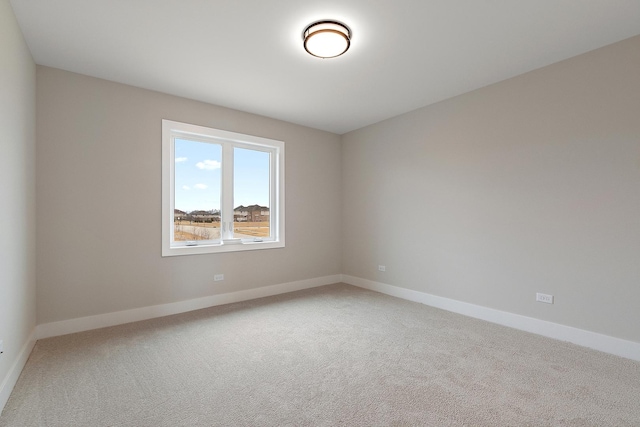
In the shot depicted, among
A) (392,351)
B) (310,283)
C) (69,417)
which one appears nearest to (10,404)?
(69,417)

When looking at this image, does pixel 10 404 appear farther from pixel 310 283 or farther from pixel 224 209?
pixel 310 283

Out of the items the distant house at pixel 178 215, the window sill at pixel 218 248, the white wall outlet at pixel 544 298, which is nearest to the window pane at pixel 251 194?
the window sill at pixel 218 248

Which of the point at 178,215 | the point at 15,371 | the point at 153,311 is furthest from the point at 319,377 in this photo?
the point at 178,215

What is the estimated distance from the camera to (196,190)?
4.11 meters

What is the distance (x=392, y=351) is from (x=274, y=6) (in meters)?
3.00

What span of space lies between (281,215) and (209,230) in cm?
114

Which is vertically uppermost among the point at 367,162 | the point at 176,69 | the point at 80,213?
the point at 176,69

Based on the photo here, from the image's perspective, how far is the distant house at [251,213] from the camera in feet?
14.8

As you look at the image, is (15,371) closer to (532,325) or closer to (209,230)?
(209,230)

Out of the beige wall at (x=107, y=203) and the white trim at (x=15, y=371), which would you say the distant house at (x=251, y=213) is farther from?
the white trim at (x=15, y=371)

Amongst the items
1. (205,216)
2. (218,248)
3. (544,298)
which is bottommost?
(544,298)

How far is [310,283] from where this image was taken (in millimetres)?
5156

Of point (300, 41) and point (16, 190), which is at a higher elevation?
point (300, 41)

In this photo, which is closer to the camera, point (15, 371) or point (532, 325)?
point (15, 371)
